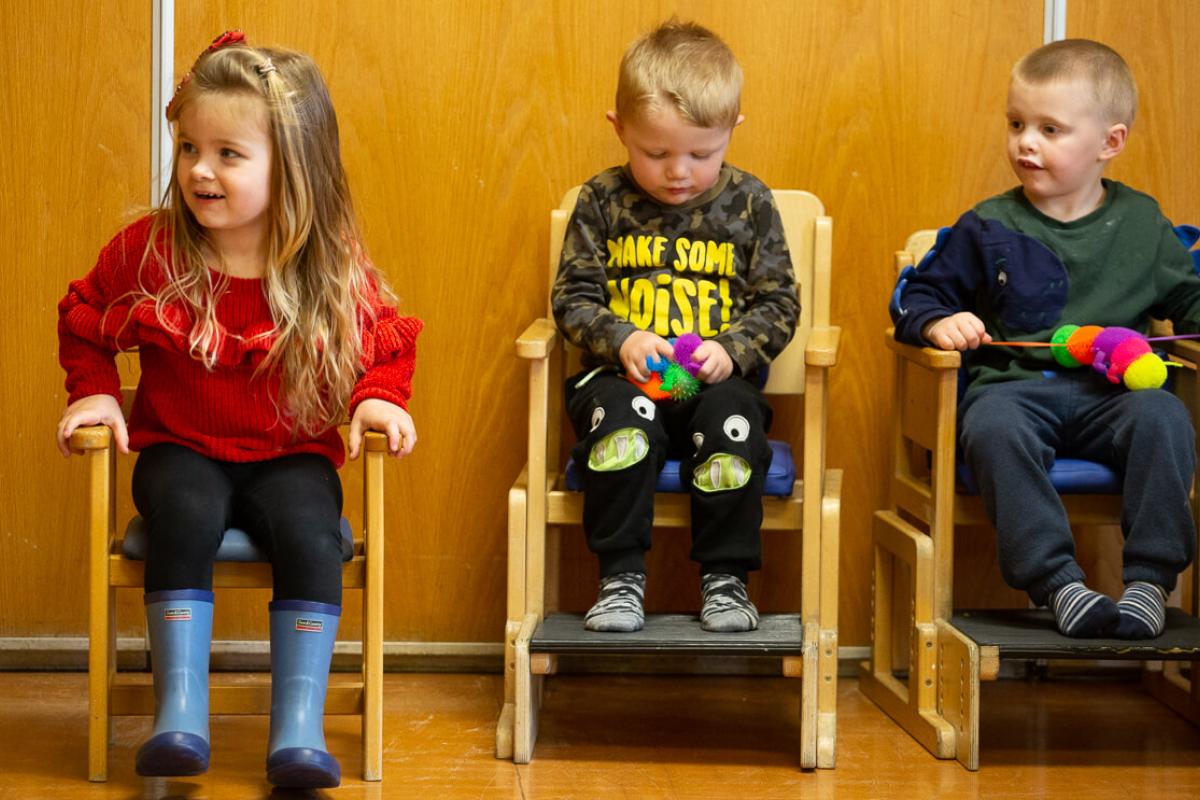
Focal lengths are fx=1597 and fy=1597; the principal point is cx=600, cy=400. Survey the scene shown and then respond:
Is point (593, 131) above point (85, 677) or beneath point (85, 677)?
above

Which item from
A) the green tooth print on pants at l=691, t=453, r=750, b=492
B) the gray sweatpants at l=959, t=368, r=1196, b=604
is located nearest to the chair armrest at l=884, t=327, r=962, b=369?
the gray sweatpants at l=959, t=368, r=1196, b=604

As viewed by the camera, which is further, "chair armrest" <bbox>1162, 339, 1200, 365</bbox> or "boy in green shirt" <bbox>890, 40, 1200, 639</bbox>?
"chair armrest" <bbox>1162, 339, 1200, 365</bbox>

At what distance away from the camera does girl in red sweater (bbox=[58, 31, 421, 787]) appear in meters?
2.07

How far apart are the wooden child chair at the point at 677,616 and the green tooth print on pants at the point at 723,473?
0.07 meters

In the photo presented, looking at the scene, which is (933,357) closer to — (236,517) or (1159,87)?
(1159,87)

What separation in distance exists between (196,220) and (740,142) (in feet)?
3.10

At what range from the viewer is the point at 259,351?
2.16 m

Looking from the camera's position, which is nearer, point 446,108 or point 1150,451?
point 1150,451

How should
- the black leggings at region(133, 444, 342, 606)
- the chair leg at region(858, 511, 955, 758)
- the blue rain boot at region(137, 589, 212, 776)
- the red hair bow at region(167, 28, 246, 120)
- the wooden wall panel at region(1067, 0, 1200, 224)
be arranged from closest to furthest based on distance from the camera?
the blue rain boot at region(137, 589, 212, 776) < the black leggings at region(133, 444, 342, 606) < the red hair bow at region(167, 28, 246, 120) < the chair leg at region(858, 511, 955, 758) < the wooden wall panel at region(1067, 0, 1200, 224)

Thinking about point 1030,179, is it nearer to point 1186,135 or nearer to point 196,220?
point 1186,135

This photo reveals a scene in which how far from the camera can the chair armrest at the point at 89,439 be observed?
2074 millimetres

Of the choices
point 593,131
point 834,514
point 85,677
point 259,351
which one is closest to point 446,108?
point 593,131

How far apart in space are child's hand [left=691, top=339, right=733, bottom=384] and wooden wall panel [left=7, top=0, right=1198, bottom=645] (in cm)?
40

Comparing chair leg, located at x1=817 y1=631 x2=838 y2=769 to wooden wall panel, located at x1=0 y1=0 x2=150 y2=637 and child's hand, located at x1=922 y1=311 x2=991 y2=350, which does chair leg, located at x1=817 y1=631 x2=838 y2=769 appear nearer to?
child's hand, located at x1=922 y1=311 x2=991 y2=350
